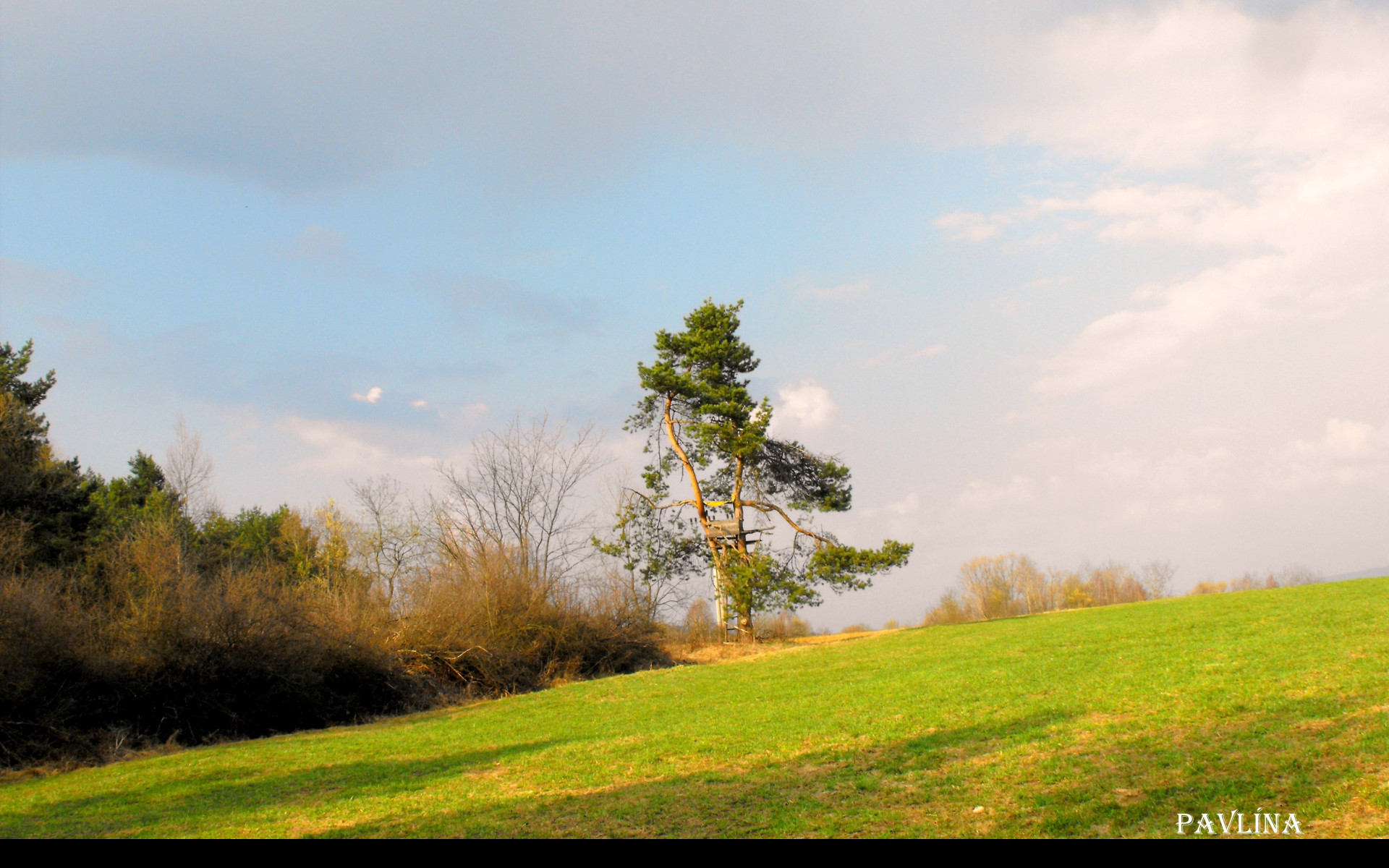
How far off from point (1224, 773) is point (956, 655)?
40.5ft

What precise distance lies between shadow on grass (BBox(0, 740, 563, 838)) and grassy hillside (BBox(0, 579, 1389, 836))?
0.16 ft

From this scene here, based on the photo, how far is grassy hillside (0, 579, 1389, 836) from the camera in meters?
5.96

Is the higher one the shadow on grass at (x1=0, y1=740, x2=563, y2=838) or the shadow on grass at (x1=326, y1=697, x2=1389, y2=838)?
the shadow on grass at (x1=326, y1=697, x2=1389, y2=838)

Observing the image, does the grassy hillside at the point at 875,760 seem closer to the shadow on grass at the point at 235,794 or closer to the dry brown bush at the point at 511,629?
the shadow on grass at the point at 235,794

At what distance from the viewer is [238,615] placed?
17.5 metres

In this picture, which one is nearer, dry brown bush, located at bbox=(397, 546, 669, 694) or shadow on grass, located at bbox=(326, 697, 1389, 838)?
shadow on grass, located at bbox=(326, 697, 1389, 838)

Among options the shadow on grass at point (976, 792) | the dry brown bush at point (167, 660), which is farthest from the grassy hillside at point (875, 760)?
the dry brown bush at point (167, 660)

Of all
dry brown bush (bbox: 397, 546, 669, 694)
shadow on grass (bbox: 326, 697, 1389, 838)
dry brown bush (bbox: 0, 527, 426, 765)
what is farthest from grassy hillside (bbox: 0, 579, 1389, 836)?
dry brown bush (bbox: 397, 546, 669, 694)

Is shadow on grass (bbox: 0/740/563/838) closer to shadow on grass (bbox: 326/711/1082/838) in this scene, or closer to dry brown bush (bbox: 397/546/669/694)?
shadow on grass (bbox: 326/711/1082/838)

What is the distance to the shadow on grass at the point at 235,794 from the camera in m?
8.23

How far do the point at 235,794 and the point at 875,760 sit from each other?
7.59 meters

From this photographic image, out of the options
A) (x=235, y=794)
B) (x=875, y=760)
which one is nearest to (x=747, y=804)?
(x=875, y=760)

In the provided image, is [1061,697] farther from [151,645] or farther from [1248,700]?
[151,645]
